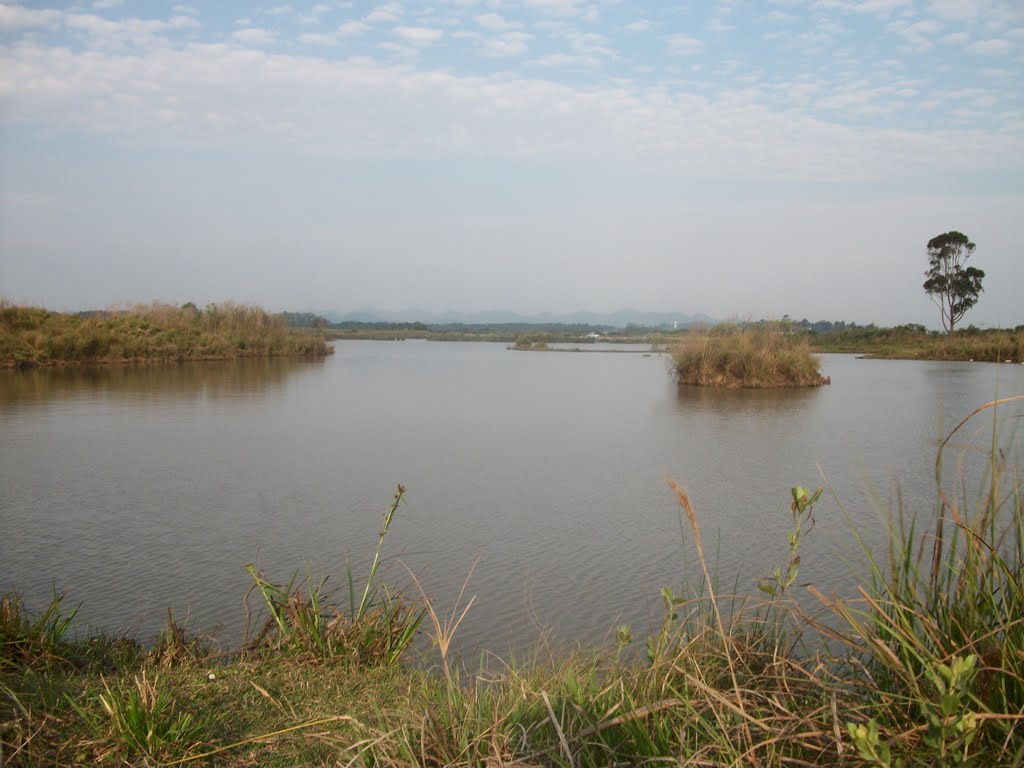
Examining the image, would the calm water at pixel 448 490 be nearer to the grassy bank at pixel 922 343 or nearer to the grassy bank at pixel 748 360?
the grassy bank at pixel 748 360

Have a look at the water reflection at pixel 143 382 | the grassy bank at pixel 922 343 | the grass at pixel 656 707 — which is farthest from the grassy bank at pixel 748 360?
the grass at pixel 656 707

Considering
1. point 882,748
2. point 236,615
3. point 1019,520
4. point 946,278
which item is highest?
point 946,278

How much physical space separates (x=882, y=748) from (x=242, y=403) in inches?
569

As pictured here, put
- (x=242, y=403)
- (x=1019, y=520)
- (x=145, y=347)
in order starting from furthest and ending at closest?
(x=145, y=347) → (x=242, y=403) → (x=1019, y=520)

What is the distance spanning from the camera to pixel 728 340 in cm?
1988

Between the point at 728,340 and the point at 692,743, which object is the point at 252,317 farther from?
the point at 692,743

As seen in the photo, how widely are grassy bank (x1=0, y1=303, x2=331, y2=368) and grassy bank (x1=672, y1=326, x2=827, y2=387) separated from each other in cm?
1592

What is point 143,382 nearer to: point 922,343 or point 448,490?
point 448,490

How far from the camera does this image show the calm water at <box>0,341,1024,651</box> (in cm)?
486

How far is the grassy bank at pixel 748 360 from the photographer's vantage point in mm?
19422

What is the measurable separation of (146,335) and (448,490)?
70.9ft

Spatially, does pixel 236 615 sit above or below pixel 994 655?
below

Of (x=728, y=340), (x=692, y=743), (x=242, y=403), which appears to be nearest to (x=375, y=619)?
(x=692, y=743)

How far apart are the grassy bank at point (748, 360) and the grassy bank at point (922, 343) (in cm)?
869
